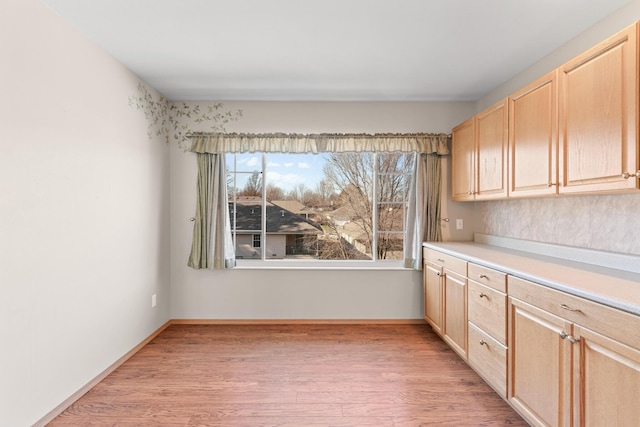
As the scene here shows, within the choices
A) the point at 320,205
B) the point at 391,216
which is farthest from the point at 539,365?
the point at 320,205

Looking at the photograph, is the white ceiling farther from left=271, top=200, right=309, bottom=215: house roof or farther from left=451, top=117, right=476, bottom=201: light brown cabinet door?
left=271, top=200, right=309, bottom=215: house roof

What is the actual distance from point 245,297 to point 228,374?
1.17 m

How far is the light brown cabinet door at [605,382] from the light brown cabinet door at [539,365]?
0.06 m

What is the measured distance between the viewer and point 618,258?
206 centimetres

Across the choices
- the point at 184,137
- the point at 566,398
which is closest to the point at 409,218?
the point at 566,398

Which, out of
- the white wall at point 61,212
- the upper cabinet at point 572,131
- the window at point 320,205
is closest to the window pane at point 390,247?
the window at point 320,205

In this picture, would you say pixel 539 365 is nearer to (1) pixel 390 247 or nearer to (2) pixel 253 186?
(1) pixel 390 247

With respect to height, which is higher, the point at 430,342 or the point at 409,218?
the point at 409,218

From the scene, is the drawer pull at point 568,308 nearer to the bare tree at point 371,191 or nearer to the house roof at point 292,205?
the bare tree at point 371,191

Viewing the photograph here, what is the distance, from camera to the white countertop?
1.45 m

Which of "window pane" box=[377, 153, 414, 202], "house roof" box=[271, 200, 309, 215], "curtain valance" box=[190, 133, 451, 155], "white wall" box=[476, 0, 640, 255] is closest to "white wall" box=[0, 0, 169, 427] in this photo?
"curtain valance" box=[190, 133, 451, 155]

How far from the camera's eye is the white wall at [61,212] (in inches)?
70.5

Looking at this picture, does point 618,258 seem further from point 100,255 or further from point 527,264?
point 100,255

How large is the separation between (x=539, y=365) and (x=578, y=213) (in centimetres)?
117
